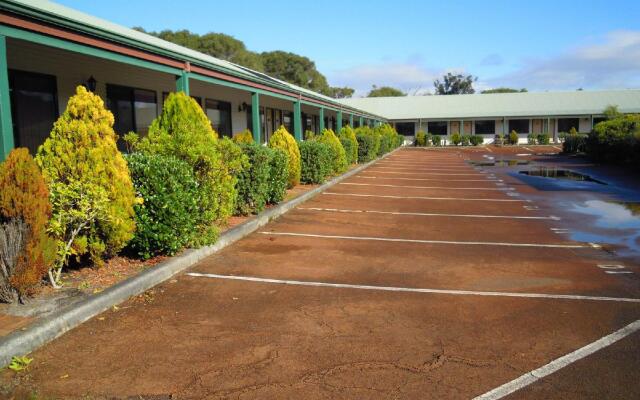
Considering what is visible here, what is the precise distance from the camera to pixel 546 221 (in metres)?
10.4

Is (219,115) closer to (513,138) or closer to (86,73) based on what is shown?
(86,73)

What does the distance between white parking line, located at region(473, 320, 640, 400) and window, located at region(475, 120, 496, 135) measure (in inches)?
1909

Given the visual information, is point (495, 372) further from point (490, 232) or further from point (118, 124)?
point (118, 124)

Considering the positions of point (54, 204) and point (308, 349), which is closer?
point (308, 349)

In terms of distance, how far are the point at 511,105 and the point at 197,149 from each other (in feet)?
163

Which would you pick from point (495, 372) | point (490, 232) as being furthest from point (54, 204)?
point (490, 232)

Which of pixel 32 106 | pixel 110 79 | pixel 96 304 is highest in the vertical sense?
pixel 110 79

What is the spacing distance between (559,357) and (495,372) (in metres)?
0.63

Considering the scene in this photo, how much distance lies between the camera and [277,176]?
10.7m

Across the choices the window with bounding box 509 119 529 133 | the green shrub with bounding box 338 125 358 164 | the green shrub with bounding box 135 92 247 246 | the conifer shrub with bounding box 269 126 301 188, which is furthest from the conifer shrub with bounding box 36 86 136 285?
the window with bounding box 509 119 529 133

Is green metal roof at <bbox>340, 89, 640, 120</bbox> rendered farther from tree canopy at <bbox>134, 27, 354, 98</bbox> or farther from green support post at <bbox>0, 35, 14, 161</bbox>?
green support post at <bbox>0, 35, 14, 161</bbox>

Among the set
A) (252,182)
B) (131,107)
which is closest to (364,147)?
(131,107)

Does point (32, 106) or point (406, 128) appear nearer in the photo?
point (32, 106)

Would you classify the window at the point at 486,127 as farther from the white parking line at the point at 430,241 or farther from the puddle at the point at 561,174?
the white parking line at the point at 430,241
